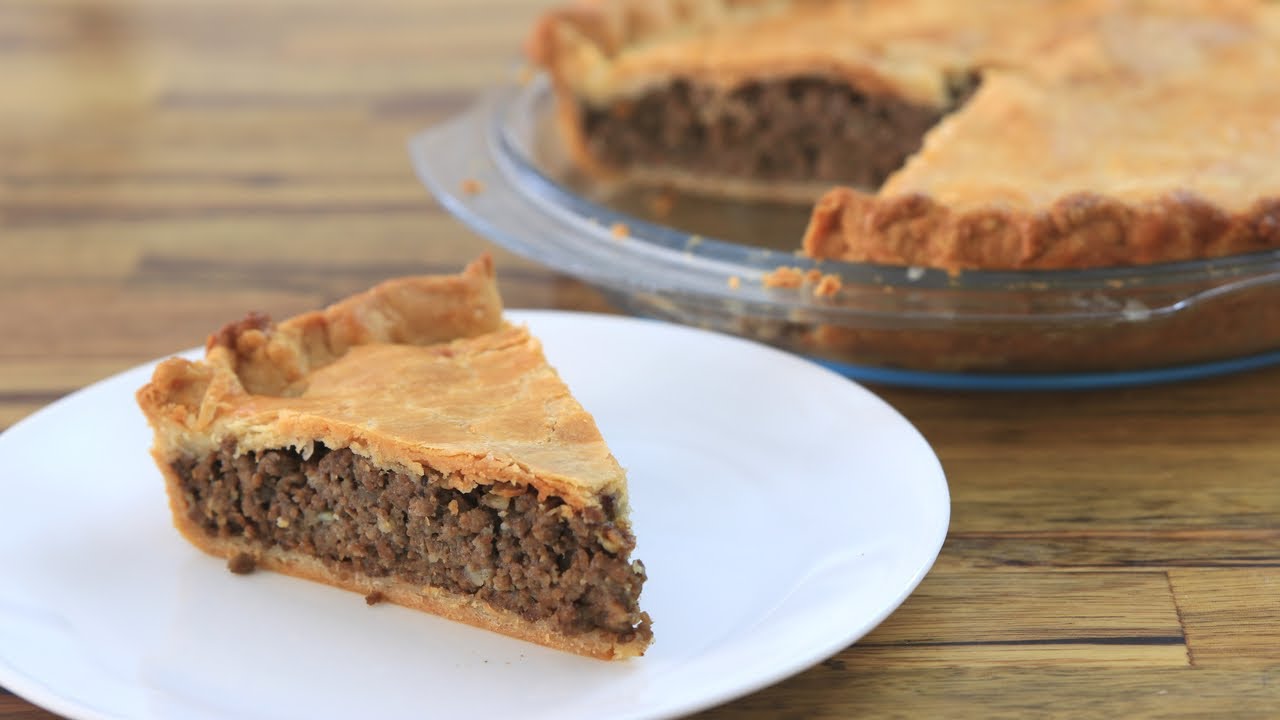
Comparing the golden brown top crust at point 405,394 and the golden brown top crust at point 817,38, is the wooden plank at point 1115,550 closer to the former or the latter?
the golden brown top crust at point 405,394

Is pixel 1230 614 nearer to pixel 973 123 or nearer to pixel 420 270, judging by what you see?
pixel 973 123

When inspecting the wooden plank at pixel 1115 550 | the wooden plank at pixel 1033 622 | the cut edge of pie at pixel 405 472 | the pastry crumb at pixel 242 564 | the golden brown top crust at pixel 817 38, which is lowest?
the golden brown top crust at pixel 817 38

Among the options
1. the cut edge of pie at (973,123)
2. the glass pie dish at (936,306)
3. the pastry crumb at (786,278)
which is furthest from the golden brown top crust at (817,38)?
the pastry crumb at (786,278)

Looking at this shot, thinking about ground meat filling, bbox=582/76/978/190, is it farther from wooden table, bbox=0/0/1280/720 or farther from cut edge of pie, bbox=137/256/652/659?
cut edge of pie, bbox=137/256/652/659

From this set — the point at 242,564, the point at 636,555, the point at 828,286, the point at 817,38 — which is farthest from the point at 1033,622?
the point at 817,38

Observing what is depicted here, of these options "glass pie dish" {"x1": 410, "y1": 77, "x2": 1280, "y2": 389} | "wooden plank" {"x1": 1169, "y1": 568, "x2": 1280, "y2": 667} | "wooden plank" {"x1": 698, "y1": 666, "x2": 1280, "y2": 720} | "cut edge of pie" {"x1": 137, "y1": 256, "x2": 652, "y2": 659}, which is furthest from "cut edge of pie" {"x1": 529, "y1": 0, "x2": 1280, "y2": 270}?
"wooden plank" {"x1": 698, "y1": 666, "x2": 1280, "y2": 720}

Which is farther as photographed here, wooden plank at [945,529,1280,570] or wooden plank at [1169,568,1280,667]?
wooden plank at [945,529,1280,570]

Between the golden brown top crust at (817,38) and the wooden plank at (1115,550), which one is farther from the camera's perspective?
the golden brown top crust at (817,38)
